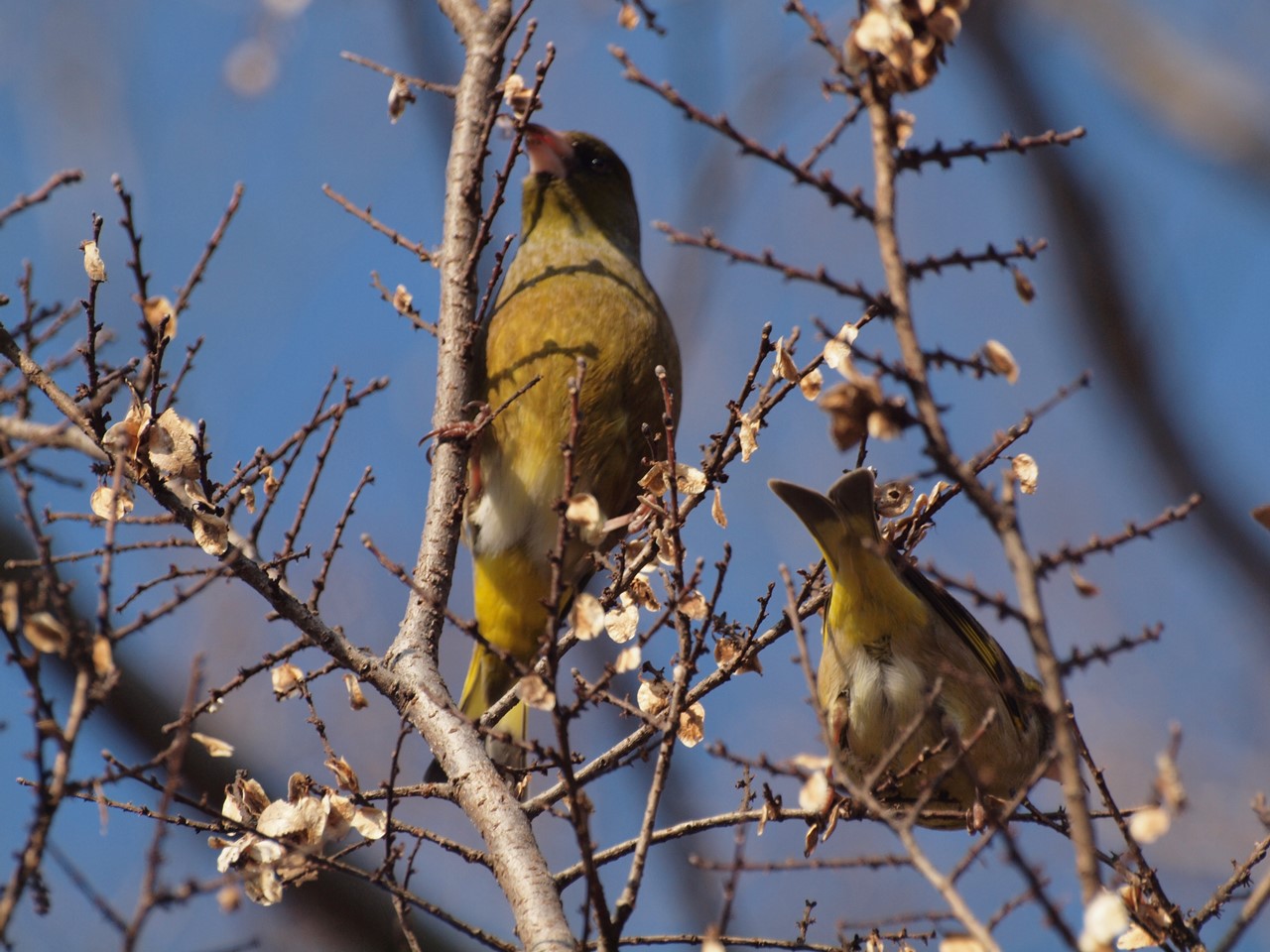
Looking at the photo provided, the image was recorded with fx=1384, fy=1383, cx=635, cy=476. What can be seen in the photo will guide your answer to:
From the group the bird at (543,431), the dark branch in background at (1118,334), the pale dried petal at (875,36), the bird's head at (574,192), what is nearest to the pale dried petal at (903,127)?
the pale dried petal at (875,36)

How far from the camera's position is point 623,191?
4355 millimetres

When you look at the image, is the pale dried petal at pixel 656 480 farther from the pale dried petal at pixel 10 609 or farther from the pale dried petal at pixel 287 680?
the pale dried petal at pixel 10 609

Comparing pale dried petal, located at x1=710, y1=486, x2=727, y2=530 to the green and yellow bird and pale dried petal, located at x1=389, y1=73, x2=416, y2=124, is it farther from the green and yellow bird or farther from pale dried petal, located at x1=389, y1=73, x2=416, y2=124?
pale dried petal, located at x1=389, y1=73, x2=416, y2=124

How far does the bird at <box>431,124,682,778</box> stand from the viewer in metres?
3.55

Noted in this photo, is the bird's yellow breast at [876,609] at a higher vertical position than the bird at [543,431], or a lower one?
lower

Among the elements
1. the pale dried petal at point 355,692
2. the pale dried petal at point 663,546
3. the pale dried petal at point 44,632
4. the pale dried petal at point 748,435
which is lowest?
the pale dried petal at point 44,632

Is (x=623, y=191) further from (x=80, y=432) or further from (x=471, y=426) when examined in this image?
(x=80, y=432)

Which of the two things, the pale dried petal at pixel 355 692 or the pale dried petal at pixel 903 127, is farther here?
the pale dried petal at pixel 355 692

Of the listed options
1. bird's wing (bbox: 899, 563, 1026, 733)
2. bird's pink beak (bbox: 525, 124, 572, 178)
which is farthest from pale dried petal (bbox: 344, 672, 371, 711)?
bird's pink beak (bbox: 525, 124, 572, 178)

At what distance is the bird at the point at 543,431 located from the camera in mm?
3549

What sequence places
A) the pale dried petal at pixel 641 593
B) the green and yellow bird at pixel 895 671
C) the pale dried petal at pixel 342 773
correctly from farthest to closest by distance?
the green and yellow bird at pixel 895 671, the pale dried petal at pixel 641 593, the pale dried petal at pixel 342 773

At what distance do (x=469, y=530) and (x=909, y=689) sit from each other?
1.31 meters

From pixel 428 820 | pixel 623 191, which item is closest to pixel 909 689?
pixel 623 191

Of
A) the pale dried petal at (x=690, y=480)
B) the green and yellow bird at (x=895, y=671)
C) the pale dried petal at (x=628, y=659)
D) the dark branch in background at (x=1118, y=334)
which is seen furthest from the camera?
the dark branch in background at (x=1118, y=334)
